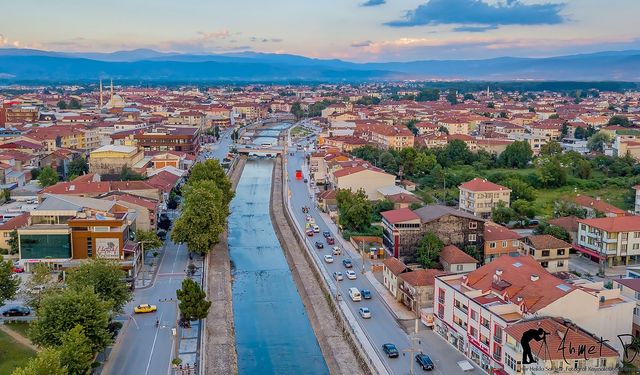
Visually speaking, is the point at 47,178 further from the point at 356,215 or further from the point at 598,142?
the point at 598,142

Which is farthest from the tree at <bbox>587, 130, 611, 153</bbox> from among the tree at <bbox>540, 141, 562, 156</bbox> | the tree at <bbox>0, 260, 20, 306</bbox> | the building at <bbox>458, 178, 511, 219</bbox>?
the tree at <bbox>0, 260, 20, 306</bbox>

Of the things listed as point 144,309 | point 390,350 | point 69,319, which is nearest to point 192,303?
point 144,309

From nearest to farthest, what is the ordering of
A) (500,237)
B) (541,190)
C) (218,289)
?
1. (218,289)
2. (500,237)
3. (541,190)

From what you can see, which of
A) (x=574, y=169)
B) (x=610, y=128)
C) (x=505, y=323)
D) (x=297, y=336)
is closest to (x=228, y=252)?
(x=297, y=336)

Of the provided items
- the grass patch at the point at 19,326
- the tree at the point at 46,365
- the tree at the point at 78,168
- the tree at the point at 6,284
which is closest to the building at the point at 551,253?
the tree at the point at 46,365

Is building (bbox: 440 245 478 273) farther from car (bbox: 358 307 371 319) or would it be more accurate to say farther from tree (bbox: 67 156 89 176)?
tree (bbox: 67 156 89 176)

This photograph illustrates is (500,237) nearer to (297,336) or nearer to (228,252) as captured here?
(297,336)

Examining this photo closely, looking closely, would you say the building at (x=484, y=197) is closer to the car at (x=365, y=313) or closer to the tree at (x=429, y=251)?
the tree at (x=429, y=251)
